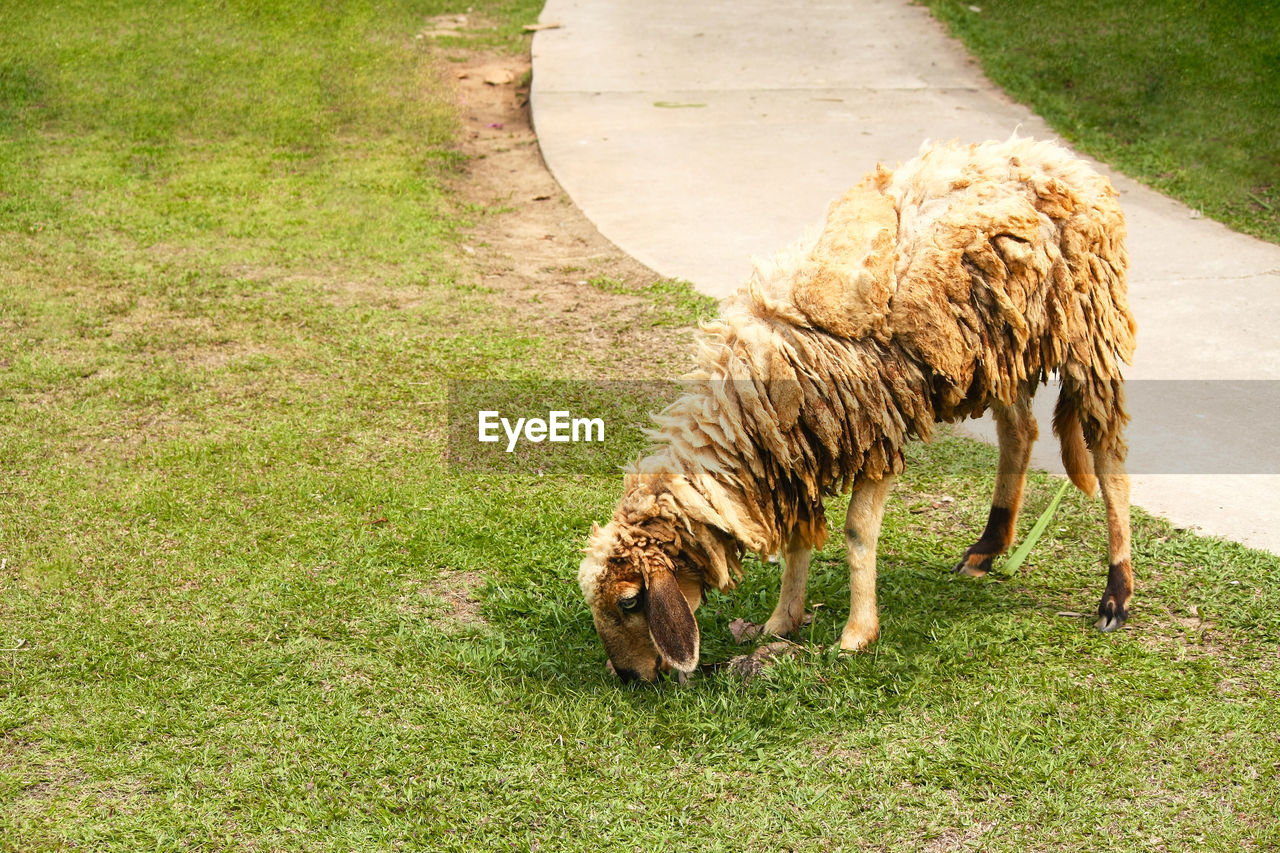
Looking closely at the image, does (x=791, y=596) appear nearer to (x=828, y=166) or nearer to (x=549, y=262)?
(x=549, y=262)

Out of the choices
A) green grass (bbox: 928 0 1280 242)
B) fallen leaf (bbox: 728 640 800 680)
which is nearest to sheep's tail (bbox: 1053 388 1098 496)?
fallen leaf (bbox: 728 640 800 680)

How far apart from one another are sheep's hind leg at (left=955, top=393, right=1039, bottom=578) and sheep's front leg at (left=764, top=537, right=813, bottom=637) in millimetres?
895

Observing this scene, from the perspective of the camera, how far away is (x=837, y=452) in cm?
414

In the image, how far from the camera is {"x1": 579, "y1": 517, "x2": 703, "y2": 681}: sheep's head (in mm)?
3938

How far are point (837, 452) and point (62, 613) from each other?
3204 mm

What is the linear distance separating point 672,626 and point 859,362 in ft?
3.66

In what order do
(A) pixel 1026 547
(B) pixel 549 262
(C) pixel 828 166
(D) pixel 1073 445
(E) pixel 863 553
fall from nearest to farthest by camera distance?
(E) pixel 863 553
(D) pixel 1073 445
(A) pixel 1026 547
(B) pixel 549 262
(C) pixel 828 166

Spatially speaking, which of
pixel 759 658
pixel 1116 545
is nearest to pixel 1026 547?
pixel 1116 545

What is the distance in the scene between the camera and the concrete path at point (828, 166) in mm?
6070

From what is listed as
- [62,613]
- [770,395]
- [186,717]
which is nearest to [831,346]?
[770,395]

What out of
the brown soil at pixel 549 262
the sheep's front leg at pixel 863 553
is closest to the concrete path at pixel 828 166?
the brown soil at pixel 549 262

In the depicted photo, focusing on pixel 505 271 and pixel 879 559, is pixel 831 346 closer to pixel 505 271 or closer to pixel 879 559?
pixel 879 559

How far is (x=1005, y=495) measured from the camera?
16.5 feet

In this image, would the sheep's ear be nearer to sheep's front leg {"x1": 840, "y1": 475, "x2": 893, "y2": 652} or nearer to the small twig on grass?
sheep's front leg {"x1": 840, "y1": 475, "x2": 893, "y2": 652}
